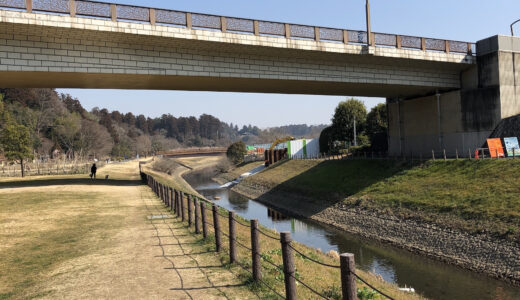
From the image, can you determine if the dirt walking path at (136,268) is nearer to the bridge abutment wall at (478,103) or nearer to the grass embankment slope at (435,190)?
the grass embankment slope at (435,190)

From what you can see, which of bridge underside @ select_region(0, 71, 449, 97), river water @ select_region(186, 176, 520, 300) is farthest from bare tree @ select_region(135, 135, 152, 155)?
river water @ select_region(186, 176, 520, 300)

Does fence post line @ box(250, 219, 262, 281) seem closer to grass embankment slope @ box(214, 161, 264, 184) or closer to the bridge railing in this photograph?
the bridge railing

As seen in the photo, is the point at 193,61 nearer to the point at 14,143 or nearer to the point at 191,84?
the point at 191,84

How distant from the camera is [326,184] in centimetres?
3434

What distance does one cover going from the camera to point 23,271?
9.08 m

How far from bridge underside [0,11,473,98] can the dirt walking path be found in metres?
8.02

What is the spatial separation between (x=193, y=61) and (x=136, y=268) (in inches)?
577

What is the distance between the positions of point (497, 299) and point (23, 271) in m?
14.4

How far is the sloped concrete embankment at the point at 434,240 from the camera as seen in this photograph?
1503 cm

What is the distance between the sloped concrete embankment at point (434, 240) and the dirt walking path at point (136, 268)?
11785 millimetres

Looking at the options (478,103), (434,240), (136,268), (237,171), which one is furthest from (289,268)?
(237,171)

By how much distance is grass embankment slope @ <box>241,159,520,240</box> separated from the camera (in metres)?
17.7

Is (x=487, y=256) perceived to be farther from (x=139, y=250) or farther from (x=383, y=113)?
(x=383, y=113)

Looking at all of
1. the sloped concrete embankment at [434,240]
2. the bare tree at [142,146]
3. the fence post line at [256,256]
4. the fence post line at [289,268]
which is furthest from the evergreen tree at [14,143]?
the bare tree at [142,146]
